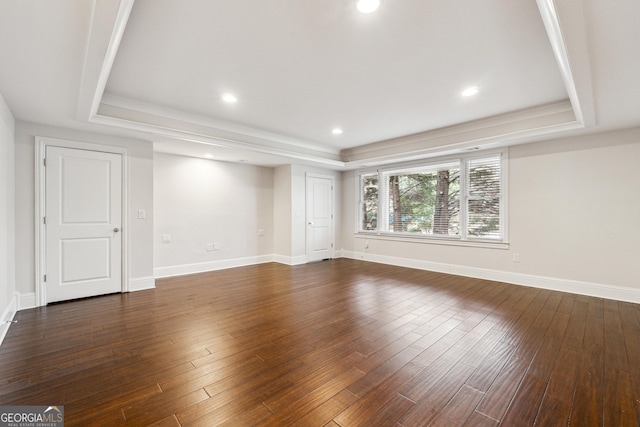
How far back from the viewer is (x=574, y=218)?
13.6 feet

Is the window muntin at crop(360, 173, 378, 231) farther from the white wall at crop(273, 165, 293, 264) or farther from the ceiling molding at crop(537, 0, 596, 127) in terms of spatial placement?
the ceiling molding at crop(537, 0, 596, 127)

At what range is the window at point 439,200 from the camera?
16.4 feet

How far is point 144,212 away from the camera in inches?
168

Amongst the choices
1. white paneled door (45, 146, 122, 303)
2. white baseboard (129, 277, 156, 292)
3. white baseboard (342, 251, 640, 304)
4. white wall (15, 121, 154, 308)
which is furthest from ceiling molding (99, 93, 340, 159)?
white baseboard (342, 251, 640, 304)

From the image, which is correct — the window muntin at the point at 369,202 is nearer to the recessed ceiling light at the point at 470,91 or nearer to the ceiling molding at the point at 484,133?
the ceiling molding at the point at 484,133

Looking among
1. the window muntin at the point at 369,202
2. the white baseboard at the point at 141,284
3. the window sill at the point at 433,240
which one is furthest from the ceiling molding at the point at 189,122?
the window sill at the point at 433,240

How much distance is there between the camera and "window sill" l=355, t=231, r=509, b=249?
4.93m

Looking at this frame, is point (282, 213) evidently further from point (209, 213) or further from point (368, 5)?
point (368, 5)

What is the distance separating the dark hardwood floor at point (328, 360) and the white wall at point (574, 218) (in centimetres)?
46

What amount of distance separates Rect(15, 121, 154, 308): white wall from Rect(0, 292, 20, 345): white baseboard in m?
0.11

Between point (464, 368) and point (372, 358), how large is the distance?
70cm

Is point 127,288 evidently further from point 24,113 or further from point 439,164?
point 439,164

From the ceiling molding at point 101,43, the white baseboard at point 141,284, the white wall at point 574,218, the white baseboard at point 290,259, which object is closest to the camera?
the ceiling molding at point 101,43

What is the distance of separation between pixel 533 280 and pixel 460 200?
1777 millimetres
